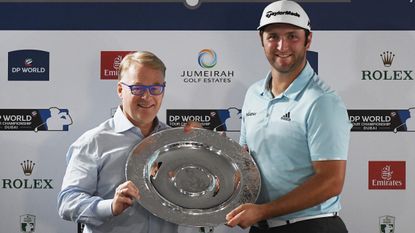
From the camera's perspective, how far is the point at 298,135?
90.7 inches

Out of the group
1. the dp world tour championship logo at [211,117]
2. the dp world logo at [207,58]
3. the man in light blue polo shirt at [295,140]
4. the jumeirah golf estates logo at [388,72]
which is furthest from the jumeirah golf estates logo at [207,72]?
the jumeirah golf estates logo at [388,72]

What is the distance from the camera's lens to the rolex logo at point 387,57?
2938mm

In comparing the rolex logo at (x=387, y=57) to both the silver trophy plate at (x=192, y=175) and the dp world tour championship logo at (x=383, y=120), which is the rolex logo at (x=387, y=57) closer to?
the dp world tour championship logo at (x=383, y=120)

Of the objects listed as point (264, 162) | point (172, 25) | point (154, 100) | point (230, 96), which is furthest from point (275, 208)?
point (172, 25)

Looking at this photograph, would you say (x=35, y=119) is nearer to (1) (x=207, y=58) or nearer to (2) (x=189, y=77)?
(2) (x=189, y=77)

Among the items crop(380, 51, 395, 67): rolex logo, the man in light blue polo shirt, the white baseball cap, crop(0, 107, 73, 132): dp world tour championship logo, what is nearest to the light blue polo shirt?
the man in light blue polo shirt

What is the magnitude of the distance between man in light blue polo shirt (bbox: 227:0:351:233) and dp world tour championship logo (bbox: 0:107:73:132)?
3.53ft

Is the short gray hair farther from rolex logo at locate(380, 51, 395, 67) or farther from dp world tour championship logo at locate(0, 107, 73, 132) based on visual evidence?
rolex logo at locate(380, 51, 395, 67)

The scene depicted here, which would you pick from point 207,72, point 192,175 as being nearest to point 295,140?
point 192,175

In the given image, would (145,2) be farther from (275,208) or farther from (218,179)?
(275,208)

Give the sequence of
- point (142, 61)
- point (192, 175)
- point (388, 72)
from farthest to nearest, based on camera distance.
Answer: point (388, 72)
point (192, 175)
point (142, 61)

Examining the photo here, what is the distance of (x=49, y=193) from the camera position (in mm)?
3033

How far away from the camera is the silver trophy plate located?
2.19m

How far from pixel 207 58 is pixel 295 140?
0.85m
